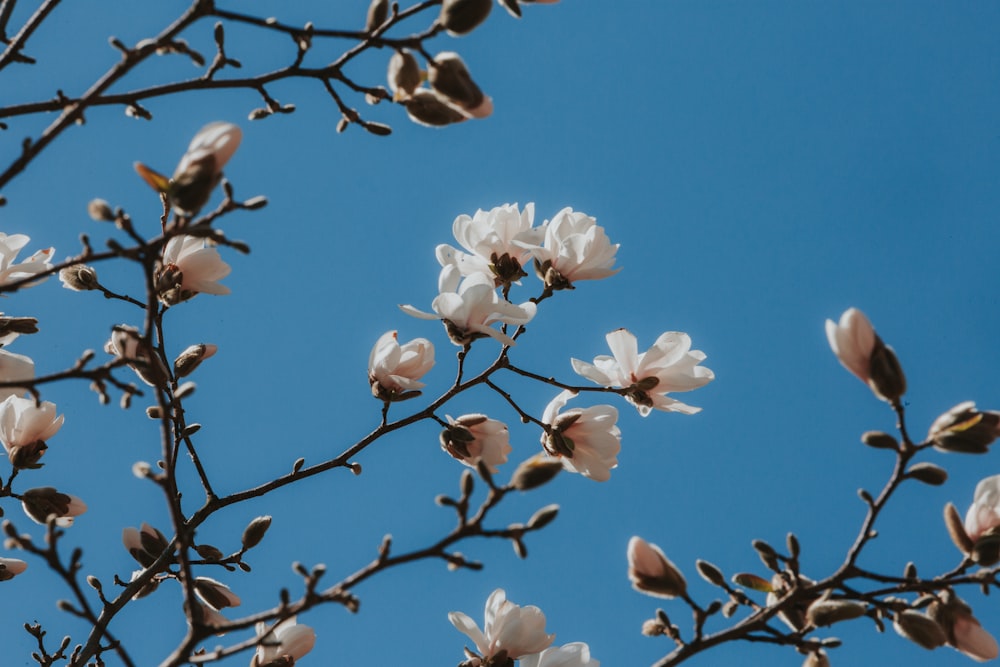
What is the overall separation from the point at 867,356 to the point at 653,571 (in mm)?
520

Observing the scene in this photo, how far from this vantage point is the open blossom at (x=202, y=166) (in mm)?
1416

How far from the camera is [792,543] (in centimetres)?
154

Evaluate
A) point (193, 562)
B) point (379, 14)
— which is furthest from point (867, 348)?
point (193, 562)

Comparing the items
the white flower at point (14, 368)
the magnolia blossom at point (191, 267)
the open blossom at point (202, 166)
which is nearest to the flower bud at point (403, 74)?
the open blossom at point (202, 166)

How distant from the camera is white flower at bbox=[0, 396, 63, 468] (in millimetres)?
2010

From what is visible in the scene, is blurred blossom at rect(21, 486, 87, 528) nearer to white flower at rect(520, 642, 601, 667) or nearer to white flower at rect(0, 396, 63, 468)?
white flower at rect(0, 396, 63, 468)

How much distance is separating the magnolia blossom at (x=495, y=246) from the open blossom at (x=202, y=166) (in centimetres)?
90

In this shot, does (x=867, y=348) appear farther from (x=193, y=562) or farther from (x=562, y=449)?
(x=193, y=562)

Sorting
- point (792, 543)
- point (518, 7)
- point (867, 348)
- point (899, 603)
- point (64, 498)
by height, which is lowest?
point (899, 603)

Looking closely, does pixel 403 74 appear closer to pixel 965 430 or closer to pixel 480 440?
pixel 480 440

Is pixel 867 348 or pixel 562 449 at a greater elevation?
pixel 562 449

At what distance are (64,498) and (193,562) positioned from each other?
1.02 ft

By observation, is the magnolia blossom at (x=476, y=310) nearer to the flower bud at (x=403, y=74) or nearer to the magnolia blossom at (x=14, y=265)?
the flower bud at (x=403, y=74)

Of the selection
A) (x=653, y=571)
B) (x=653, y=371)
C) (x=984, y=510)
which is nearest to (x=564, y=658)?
(x=653, y=571)
